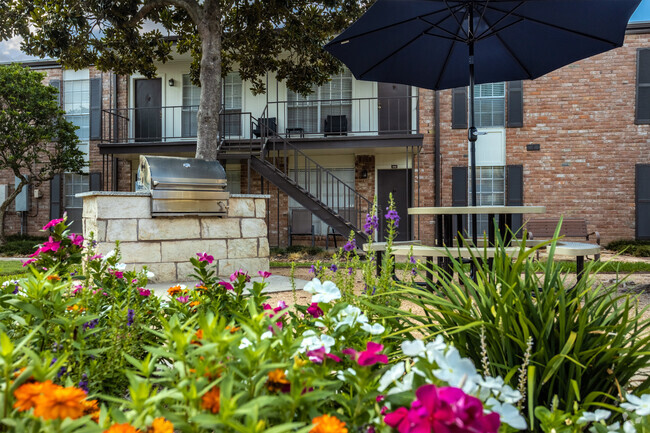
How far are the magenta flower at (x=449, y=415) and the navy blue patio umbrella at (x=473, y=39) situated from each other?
3.39 m

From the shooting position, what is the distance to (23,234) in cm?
1328

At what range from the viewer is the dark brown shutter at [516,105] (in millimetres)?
11859

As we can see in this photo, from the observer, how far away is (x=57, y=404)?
68cm

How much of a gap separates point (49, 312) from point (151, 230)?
4128mm

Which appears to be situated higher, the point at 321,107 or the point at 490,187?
the point at 321,107

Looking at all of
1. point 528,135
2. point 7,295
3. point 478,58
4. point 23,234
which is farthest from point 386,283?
point 23,234

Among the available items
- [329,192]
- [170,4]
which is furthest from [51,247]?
[329,192]

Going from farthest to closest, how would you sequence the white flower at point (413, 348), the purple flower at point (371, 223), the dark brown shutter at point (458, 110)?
the dark brown shutter at point (458, 110)
the purple flower at point (371, 223)
the white flower at point (413, 348)

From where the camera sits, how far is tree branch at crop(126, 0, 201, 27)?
690 centimetres

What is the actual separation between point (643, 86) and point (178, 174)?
12.3 meters

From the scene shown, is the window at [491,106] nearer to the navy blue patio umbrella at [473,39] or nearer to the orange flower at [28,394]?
the navy blue patio umbrella at [473,39]

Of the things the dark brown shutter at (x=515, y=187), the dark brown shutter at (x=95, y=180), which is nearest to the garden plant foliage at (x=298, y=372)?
the dark brown shutter at (x=515, y=187)

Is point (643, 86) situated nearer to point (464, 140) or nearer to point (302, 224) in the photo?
point (464, 140)

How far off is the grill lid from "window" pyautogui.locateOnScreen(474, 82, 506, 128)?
887cm
